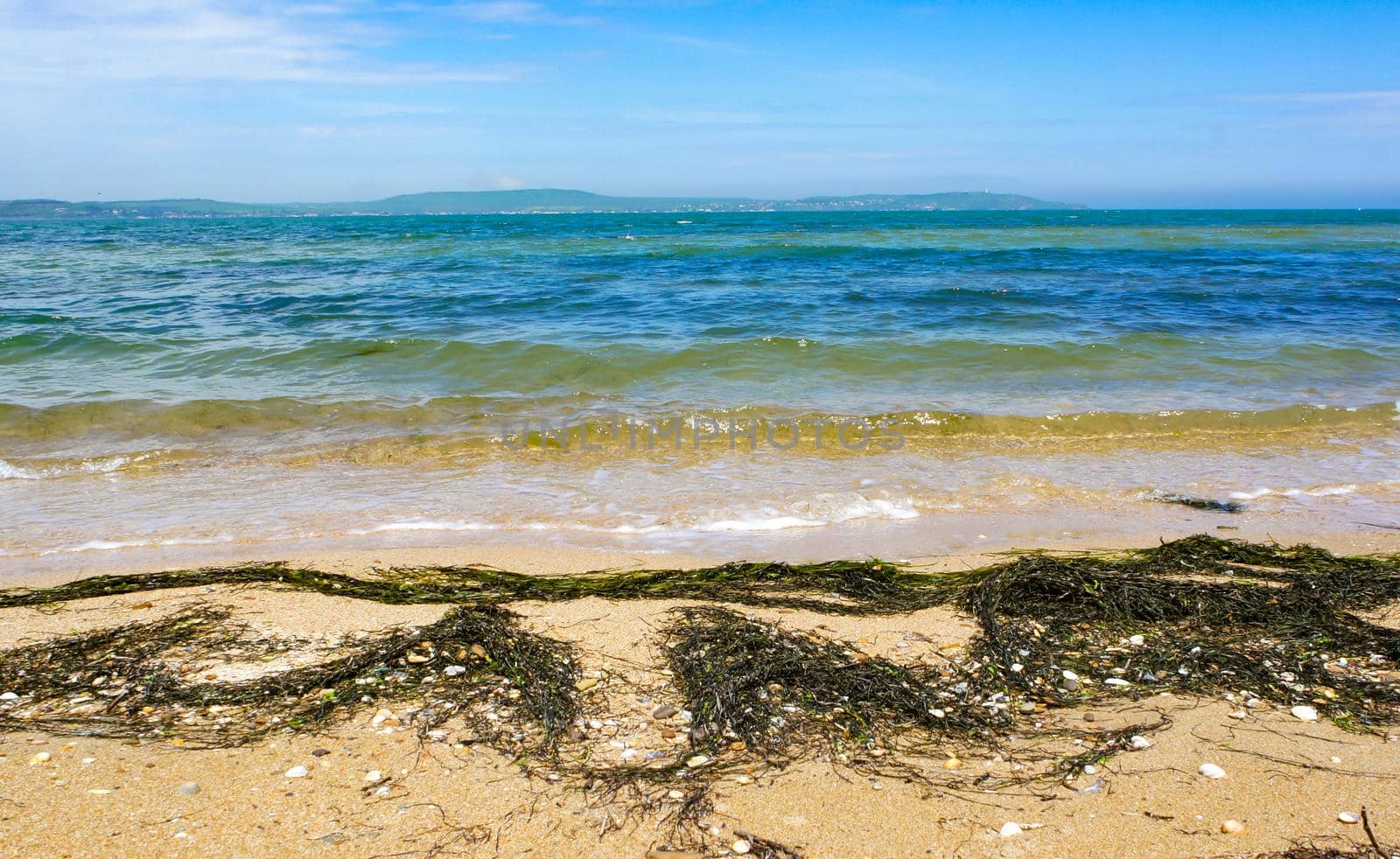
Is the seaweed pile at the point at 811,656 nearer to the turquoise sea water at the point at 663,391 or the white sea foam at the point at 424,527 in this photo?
the white sea foam at the point at 424,527

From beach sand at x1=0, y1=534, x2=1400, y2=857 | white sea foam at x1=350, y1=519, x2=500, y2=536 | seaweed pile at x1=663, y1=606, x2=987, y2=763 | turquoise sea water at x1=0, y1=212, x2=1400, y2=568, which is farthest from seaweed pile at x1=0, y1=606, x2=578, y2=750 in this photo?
turquoise sea water at x1=0, y1=212, x2=1400, y2=568

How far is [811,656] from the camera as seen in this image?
3.50m

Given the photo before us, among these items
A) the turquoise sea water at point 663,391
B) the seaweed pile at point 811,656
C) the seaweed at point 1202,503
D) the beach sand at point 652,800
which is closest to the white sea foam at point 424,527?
the turquoise sea water at point 663,391

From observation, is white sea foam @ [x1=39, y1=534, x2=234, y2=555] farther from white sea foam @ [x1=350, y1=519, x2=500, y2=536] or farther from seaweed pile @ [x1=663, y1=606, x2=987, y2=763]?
seaweed pile @ [x1=663, y1=606, x2=987, y2=763]

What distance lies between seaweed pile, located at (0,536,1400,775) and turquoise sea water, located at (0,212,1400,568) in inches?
46.0

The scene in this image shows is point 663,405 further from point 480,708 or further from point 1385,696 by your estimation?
point 1385,696

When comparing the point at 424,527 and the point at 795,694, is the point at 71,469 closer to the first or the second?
the point at 424,527

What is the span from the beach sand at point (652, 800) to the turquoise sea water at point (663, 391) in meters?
2.67

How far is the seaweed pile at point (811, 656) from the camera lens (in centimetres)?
304

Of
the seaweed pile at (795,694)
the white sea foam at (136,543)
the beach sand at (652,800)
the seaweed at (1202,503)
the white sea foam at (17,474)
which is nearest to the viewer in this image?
the beach sand at (652,800)

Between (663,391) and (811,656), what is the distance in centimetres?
647

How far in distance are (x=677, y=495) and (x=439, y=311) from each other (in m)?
10.5

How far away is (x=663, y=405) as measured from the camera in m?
8.98

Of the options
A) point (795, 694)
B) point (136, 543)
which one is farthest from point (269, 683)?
point (136, 543)
